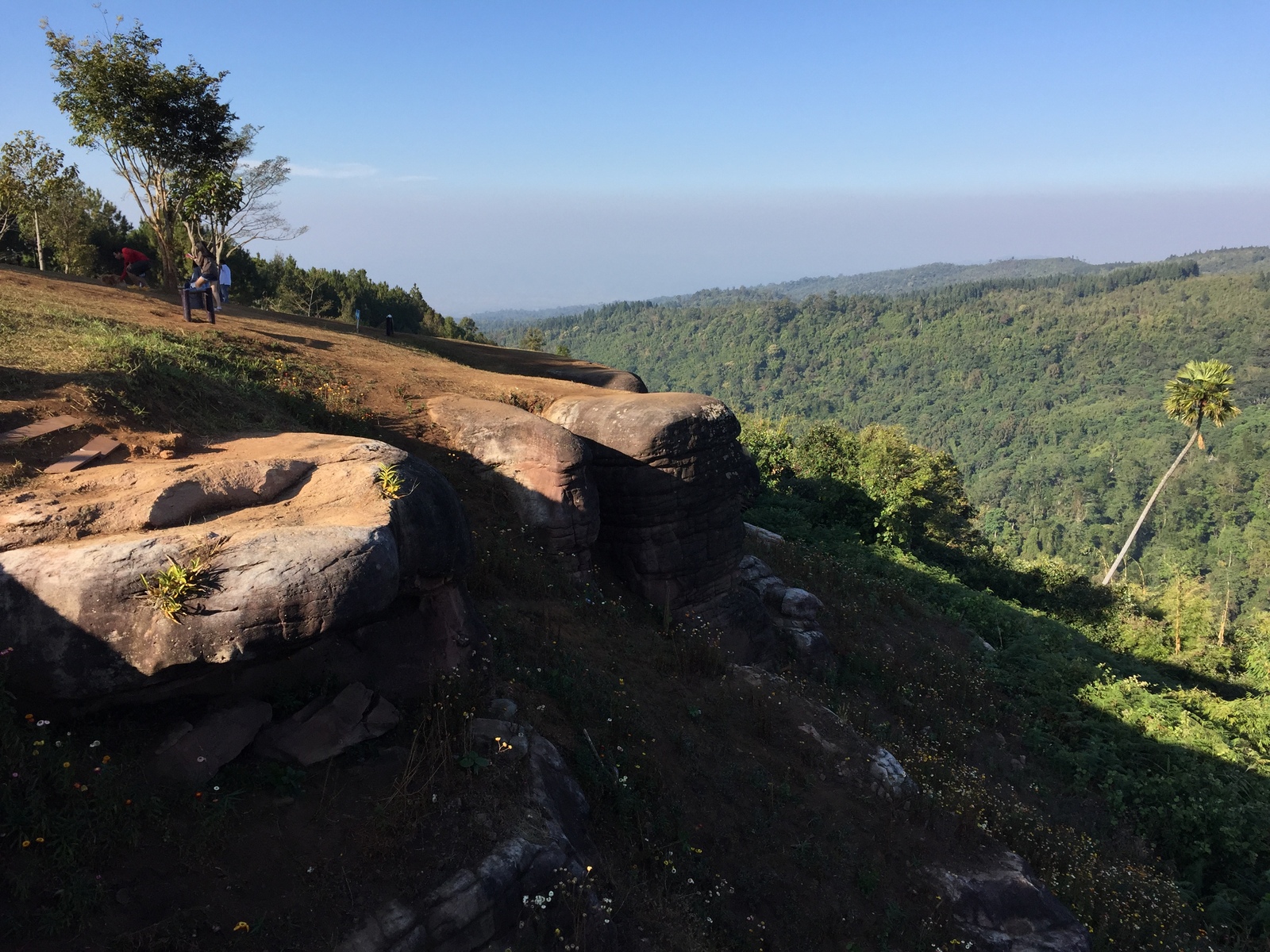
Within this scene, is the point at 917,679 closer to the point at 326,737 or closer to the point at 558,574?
the point at 558,574

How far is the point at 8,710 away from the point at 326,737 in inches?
81.0

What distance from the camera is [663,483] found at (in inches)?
513

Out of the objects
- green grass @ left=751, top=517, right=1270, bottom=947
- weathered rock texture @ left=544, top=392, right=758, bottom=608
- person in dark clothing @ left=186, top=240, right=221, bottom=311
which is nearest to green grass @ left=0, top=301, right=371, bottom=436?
person in dark clothing @ left=186, top=240, right=221, bottom=311

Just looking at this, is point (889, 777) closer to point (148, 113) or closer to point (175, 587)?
point (175, 587)

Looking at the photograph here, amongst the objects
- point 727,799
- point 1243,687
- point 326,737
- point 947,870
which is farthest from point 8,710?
point 1243,687

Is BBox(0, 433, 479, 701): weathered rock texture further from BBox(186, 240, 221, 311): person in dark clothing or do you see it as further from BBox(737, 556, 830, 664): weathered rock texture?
BBox(186, 240, 221, 311): person in dark clothing

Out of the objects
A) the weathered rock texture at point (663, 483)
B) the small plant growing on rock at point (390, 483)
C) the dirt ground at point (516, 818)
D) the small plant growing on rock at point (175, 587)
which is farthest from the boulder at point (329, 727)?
the weathered rock texture at point (663, 483)

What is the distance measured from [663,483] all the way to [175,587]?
8632 mm

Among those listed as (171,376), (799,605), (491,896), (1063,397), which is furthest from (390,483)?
(1063,397)

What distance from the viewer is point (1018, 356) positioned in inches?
6344

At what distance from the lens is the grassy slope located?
4727 millimetres

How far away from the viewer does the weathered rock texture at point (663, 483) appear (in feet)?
42.6

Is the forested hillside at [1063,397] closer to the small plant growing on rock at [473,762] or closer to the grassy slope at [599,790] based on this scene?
the grassy slope at [599,790]

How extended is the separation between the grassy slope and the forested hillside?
17.6 metres
